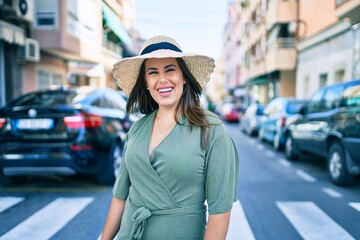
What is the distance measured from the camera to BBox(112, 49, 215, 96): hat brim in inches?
67.2

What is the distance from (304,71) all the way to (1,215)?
18.5m

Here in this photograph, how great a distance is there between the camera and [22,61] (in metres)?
11.7

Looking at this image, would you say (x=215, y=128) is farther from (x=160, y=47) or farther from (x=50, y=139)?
(x=50, y=139)

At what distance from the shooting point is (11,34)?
33.5 ft

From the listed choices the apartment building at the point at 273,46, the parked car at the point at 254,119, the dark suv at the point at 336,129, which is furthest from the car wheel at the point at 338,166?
the apartment building at the point at 273,46

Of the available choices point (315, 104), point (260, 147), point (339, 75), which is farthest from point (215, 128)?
point (339, 75)

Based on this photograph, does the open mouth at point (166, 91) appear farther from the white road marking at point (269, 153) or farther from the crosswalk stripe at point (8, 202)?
the white road marking at point (269, 153)

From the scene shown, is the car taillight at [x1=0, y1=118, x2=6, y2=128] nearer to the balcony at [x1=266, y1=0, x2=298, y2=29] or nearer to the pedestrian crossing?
the pedestrian crossing

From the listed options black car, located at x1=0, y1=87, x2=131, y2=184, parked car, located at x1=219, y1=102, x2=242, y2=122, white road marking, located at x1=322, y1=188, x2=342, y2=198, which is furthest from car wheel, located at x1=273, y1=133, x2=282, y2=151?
parked car, located at x1=219, y1=102, x2=242, y2=122

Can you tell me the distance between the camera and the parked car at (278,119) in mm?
9773

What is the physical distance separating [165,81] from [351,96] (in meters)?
5.04

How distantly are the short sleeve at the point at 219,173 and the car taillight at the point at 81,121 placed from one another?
3.66 m

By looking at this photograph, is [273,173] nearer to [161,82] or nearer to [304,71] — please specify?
[161,82]

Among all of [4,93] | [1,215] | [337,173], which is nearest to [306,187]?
[337,173]
